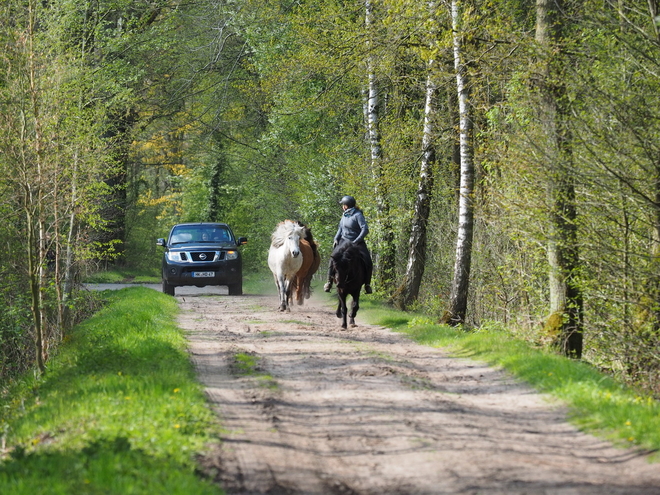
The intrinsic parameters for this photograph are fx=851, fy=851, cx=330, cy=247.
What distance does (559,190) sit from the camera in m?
11.5

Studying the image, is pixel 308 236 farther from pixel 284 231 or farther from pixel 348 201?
pixel 348 201

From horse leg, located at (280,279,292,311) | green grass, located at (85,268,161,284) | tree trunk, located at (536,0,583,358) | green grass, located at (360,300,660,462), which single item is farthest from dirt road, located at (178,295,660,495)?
green grass, located at (85,268,161,284)

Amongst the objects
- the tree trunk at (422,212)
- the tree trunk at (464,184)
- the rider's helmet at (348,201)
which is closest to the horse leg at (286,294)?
the tree trunk at (422,212)

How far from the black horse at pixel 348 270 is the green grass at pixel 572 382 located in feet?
3.68

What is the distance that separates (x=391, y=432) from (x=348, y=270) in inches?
338

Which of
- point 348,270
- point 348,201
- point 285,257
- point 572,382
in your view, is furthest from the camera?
point 285,257

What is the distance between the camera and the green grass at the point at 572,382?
732 cm

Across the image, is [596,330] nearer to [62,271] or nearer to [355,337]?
[355,337]

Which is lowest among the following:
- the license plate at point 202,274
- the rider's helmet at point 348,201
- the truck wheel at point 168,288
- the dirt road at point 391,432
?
the dirt road at point 391,432

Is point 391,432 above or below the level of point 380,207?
below

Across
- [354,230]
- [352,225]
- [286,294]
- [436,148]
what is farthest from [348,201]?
[436,148]

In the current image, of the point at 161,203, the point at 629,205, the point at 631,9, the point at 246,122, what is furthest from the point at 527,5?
the point at 161,203

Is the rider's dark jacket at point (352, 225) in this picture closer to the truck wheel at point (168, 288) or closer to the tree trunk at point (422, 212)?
the tree trunk at point (422, 212)

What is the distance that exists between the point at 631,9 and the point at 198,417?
781 cm
